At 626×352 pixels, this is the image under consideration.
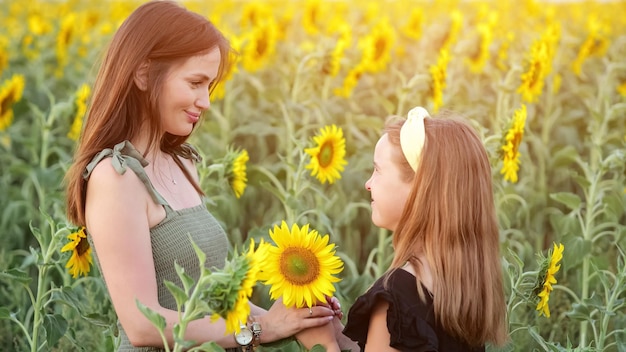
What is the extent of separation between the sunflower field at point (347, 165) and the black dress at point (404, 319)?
30 cm

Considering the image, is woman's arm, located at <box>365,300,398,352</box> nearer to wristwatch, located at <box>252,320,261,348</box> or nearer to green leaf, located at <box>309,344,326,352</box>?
green leaf, located at <box>309,344,326,352</box>

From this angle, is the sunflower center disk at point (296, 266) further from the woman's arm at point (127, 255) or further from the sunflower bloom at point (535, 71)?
the sunflower bloom at point (535, 71)

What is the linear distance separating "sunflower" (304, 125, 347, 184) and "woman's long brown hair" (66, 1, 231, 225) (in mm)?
906

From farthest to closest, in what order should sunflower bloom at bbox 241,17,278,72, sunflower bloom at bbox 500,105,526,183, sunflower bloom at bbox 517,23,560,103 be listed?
sunflower bloom at bbox 241,17,278,72
sunflower bloom at bbox 517,23,560,103
sunflower bloom at bbox 500,105,526,183

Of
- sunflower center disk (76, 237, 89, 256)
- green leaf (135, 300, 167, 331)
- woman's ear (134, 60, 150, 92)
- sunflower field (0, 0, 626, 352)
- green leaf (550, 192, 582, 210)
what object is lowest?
sunflower field (0, 0, 626, 352)

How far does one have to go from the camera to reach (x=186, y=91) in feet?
7.50

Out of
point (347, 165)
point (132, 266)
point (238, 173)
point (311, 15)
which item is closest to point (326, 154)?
point (238, 173)

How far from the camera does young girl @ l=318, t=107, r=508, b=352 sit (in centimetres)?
211

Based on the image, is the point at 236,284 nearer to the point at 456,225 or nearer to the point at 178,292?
the point at 178,292

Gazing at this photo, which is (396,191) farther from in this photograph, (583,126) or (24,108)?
(583,126)

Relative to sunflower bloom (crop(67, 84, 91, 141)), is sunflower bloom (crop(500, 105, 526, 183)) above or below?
above

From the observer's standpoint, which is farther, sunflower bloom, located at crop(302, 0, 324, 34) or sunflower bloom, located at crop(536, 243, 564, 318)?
sunflower bloom, located at crop(302, 0, 324, 34)

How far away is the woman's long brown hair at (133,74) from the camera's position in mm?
2264

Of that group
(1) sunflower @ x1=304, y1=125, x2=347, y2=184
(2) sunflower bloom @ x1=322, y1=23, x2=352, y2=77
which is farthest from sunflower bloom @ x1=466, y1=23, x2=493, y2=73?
(1) sunflower @ x1=304, y1=125, x2=347, y2=184
